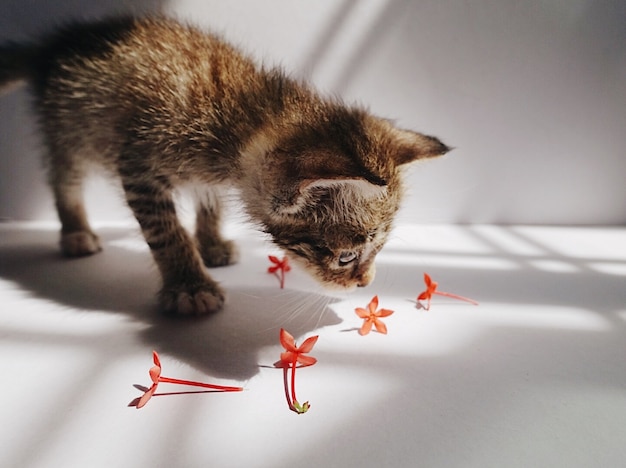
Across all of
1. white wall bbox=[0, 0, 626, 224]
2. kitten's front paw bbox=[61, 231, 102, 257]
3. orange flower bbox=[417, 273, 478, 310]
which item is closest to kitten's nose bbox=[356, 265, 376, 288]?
orange flower bbox=[417, 273, 478, 310]

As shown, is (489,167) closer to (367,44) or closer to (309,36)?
(367,44)

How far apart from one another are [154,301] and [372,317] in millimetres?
614

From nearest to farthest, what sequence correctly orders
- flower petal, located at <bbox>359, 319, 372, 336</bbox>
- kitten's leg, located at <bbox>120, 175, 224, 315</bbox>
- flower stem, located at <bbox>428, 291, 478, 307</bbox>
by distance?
flower petal, located at <bbox>359, 319, 372, 336</bbox> < kitten's leg, located at <bbox>120, 175, 224, 315</bbox> < flower stem, located at <bbox>428, 291, 478, 307</bbox>

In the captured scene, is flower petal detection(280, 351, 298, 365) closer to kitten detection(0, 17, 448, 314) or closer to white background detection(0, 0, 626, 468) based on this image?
white background detection(0, 0, 626, 468)

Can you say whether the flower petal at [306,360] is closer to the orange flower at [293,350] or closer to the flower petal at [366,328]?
the orange flower at [293,350]

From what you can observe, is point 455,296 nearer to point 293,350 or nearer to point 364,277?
point 364,277

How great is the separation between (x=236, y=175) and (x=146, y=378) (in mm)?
505

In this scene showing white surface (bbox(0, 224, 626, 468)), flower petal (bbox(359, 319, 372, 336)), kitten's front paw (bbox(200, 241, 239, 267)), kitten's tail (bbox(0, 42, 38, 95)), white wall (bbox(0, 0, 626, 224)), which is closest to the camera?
white surface (bbox(0, 224, 626, 468))

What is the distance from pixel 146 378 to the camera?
104 centimetres

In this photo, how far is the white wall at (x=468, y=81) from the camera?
1791 mm

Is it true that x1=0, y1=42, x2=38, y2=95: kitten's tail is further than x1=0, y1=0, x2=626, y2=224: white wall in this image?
No

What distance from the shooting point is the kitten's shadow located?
1146 mm

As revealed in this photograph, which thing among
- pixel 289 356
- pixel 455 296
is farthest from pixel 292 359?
pixel 455 296

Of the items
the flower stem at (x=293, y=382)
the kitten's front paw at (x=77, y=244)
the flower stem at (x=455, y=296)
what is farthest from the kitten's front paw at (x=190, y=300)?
the flower stem at (x=455, y=296)
